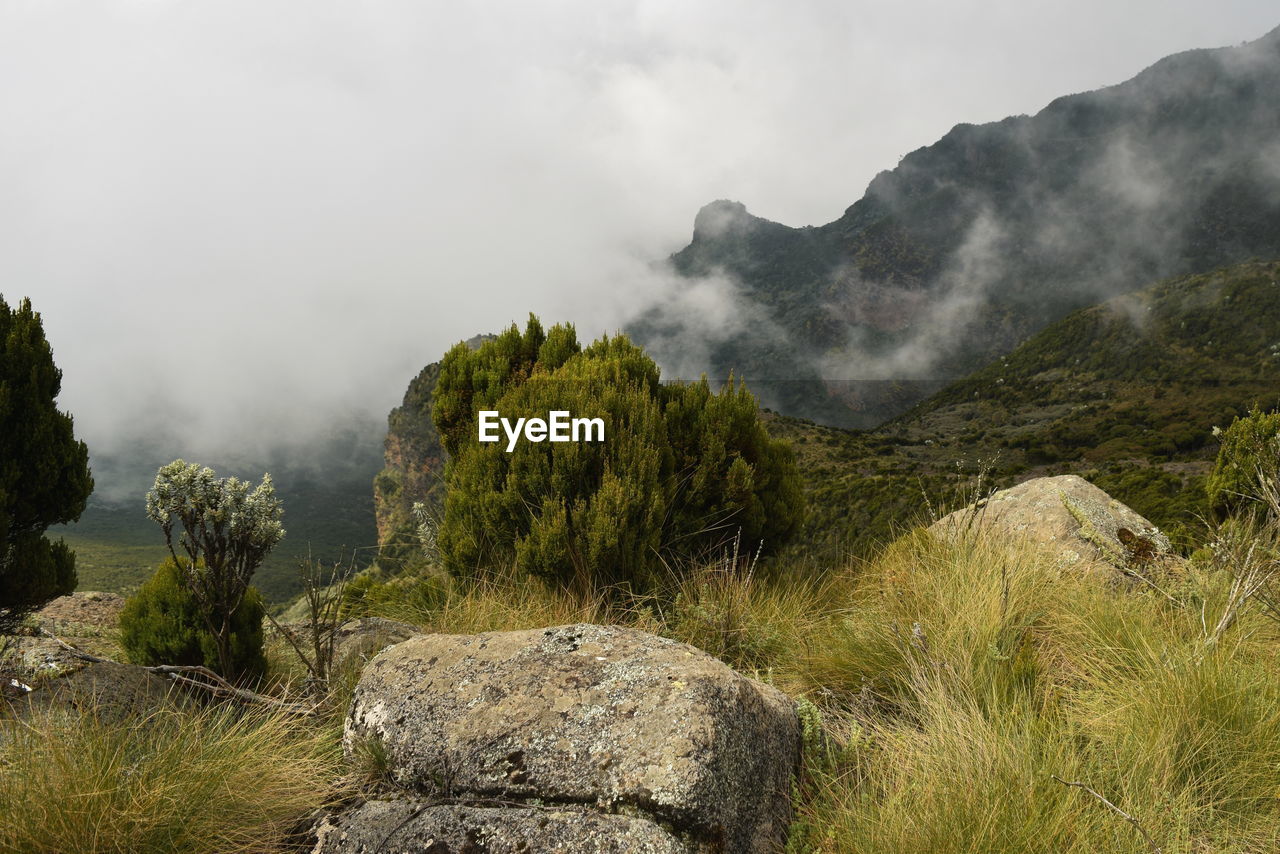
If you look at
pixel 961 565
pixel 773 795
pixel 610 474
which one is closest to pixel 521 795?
pixel 773 795

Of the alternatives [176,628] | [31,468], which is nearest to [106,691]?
[176,628]

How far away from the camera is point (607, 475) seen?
19.5 ft

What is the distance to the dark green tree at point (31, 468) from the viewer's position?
4891 millimetres

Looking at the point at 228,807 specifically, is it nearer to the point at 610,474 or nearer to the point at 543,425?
the point at 610,474

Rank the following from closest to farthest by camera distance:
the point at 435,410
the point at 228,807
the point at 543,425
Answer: the point at 228,807 → the point at 543,425 → the point at 435,410

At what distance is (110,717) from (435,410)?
17.4 ft

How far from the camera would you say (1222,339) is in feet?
253

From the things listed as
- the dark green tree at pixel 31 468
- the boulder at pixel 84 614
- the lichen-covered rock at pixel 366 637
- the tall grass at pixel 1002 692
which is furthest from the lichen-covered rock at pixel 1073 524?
the boulder at pixel 84 614

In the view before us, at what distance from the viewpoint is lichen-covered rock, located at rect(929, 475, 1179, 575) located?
6309mm

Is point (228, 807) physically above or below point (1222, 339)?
below

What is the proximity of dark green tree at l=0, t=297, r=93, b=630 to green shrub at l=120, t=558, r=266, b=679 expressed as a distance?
64cm

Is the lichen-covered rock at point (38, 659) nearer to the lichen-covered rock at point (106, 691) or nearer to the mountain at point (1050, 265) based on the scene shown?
the lichen-covered rock at point (106, 691)

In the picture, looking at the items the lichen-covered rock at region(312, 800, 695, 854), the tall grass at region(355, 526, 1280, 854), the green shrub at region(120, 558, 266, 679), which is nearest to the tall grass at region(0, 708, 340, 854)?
the lichen-covered rock at region(312, 800, 695, 854)

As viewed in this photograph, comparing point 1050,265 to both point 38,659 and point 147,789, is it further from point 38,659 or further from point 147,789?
point 147,789
